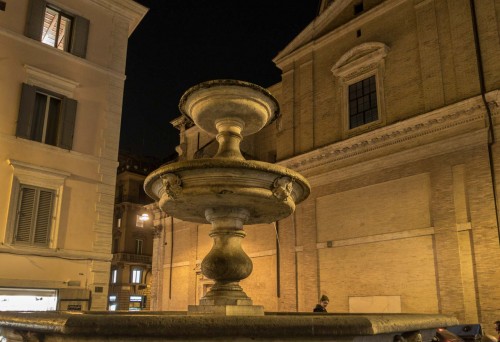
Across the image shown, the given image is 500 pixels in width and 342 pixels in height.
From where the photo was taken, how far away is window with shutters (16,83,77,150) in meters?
11.9

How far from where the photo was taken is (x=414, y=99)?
14.7m

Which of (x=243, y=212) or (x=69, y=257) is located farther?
(x=69, y=257)

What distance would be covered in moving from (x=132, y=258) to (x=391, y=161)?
25803 millimetres

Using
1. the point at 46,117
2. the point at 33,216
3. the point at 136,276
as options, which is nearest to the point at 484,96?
the point at 46,117

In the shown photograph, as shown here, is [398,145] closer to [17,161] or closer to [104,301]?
[104,301]

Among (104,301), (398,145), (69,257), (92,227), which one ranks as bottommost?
(104,301)

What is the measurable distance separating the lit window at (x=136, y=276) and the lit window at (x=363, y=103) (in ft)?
80.2

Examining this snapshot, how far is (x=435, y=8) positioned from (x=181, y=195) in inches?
477

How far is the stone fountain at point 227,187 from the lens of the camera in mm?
5602

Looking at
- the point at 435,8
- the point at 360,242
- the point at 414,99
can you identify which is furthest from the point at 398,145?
the point at 435,8

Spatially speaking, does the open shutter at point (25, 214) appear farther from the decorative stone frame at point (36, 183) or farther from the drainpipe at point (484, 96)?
the drainpipe at point (484, 96)

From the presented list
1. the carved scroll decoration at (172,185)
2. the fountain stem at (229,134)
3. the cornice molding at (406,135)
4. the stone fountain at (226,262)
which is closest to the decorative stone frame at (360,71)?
the cornice molding at (406,135)

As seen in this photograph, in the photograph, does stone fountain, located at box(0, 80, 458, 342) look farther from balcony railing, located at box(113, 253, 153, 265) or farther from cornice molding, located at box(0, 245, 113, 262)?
balcony railing, located at box(113, 253, 153, 265)

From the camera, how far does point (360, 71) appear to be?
16.7m
